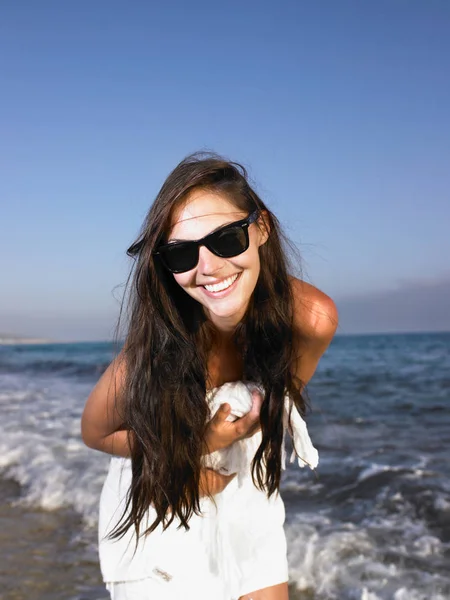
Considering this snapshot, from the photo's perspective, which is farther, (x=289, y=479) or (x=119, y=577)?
(x=289, y=479)

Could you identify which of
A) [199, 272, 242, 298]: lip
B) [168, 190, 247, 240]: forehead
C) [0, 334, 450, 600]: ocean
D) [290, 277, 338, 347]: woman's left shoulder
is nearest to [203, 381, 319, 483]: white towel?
[290, 277, 338, 347]: woman's left shoulder

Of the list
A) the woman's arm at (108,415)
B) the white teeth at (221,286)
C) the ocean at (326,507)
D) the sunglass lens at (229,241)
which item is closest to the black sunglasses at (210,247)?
the sunglass lens at (229,241)

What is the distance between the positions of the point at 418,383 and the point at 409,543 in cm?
1118

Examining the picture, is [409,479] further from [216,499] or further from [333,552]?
[216,499]

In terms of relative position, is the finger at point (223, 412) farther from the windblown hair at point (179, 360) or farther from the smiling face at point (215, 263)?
the smiling face at point (215, 263)

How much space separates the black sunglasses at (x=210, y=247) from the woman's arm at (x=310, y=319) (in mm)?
430

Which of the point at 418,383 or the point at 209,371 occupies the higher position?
the point at 209,371

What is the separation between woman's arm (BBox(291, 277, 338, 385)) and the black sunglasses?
1.41ft

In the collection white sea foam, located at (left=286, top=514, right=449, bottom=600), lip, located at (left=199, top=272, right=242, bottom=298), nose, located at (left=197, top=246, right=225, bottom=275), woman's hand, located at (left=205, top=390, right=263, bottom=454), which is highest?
nose, located at (left=197, top=246, right=225, bottom=275)

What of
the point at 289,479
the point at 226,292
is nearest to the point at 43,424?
the point at 289,479

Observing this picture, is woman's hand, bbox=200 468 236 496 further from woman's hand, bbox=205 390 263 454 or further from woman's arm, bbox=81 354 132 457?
woman's arm, bbox=81 354 132 457

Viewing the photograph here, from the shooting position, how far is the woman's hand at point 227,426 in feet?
9.61

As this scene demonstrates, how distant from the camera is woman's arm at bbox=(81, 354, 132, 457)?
114 inches

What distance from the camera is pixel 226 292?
2.78 m
